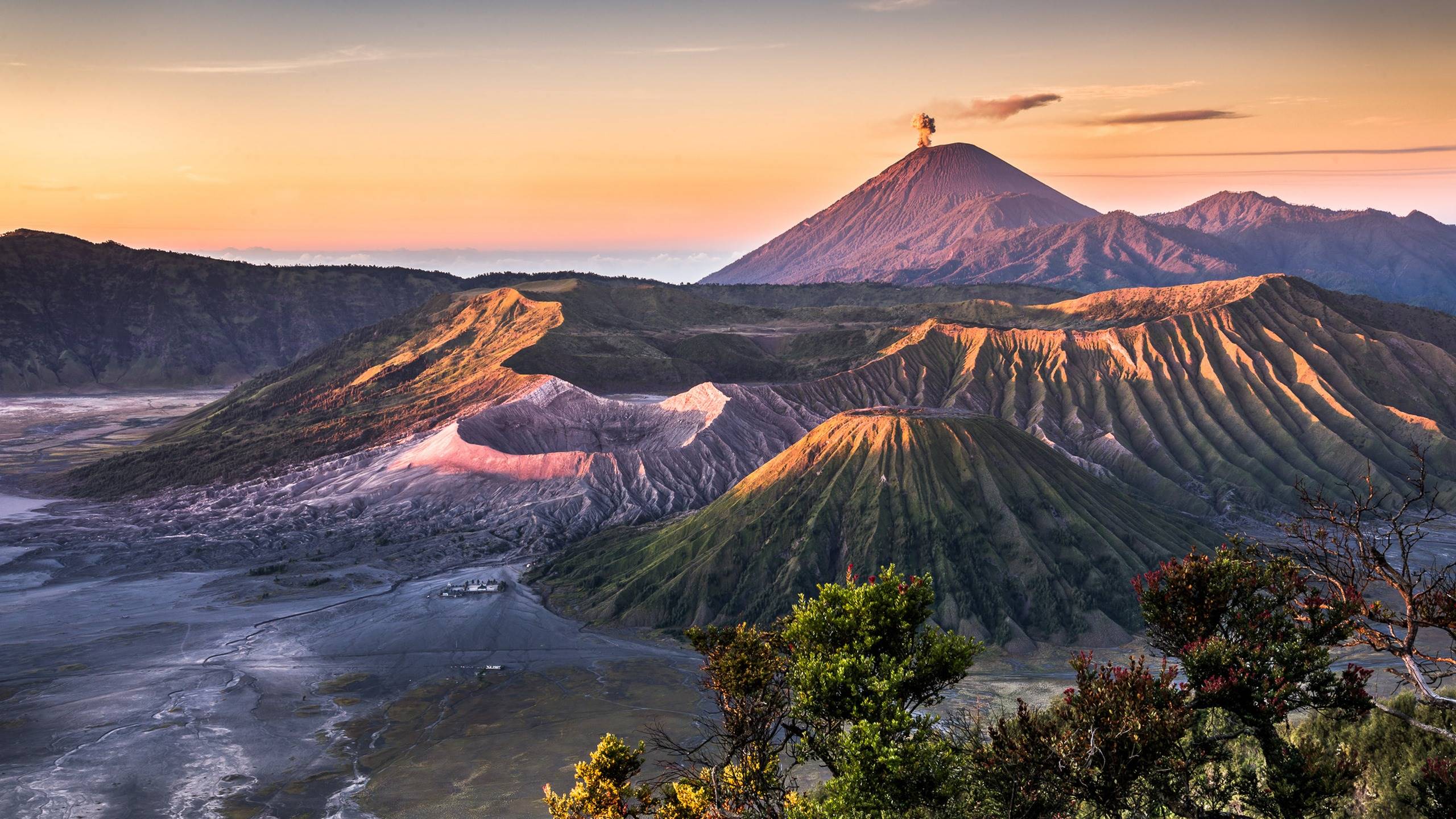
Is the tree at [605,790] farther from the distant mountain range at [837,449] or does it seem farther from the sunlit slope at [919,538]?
the distant mountain range at [837,449]


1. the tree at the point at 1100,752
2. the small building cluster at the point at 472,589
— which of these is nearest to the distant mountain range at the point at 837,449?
the small building cluster at the point at 472,589

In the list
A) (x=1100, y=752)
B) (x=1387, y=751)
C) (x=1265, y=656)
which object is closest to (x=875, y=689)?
(x=1100, y=752)

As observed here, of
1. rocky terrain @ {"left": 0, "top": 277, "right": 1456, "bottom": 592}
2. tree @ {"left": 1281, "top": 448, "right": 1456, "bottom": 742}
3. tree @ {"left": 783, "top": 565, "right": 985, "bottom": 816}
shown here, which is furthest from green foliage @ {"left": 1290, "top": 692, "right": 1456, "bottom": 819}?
rocky terrain @ {"left": 0, "top": 277, "right": 1456, "bottom": 592}

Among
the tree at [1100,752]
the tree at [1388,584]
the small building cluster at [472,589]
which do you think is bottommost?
the small building cluster at [472,589]

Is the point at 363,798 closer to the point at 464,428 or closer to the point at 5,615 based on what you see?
the point at 5,615

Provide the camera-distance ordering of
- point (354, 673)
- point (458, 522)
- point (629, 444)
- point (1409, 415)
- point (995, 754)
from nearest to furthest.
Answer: point (995, 754)
point (354, 673)
point (458, 522)
point (1409, 415)
point (629, 444)

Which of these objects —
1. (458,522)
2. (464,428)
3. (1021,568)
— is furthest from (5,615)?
(1021,568)
